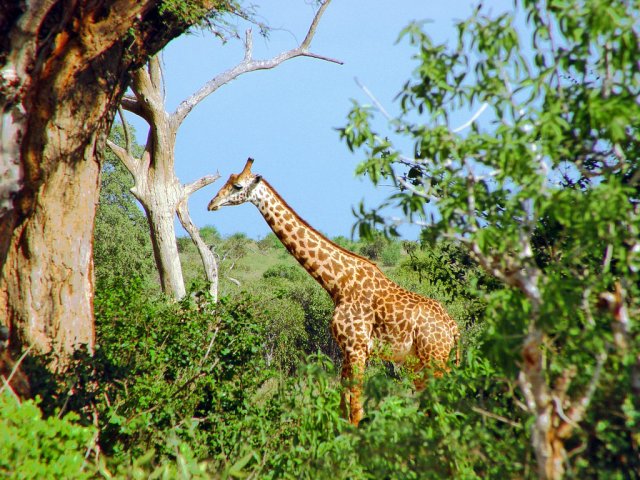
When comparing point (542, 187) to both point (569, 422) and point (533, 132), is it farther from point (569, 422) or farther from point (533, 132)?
point (569, 422)

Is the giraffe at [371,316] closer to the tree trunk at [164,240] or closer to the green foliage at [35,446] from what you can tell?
the tree trunk at [164,240]

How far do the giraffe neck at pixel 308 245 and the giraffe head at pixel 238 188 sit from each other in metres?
0.09

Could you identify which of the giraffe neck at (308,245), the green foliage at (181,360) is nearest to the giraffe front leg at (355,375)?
the giraffe neck at (308,245)

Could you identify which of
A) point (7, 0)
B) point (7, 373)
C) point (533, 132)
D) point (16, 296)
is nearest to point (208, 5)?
point (7, 0)

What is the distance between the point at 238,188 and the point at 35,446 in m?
6.05

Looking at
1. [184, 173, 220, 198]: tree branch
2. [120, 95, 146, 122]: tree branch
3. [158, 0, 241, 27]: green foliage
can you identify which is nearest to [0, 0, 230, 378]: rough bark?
[158, 0, 241, 27]: green foliage

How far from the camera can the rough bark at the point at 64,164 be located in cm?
719

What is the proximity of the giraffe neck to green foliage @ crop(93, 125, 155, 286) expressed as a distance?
10.5m

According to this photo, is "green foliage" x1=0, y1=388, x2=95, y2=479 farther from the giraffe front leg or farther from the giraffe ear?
the giraffe ear

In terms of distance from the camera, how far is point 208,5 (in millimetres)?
8781

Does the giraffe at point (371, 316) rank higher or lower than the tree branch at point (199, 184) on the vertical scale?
lower

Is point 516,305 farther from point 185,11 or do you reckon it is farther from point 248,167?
point 248,167

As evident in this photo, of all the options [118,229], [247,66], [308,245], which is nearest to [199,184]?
[247,66]

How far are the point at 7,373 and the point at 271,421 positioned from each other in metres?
2.67
